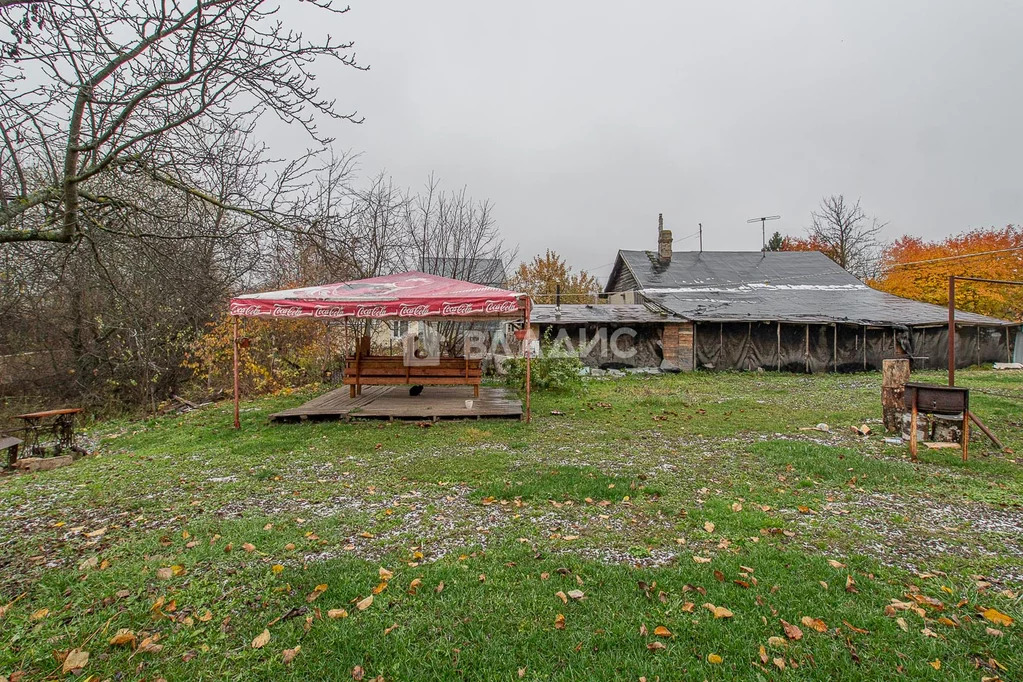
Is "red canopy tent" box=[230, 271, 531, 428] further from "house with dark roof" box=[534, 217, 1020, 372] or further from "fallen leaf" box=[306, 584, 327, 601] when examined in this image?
"house with dark roof" box=[534, 217, 1020, 372]

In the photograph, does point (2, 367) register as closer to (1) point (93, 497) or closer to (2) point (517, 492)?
(1) point (93, 497)

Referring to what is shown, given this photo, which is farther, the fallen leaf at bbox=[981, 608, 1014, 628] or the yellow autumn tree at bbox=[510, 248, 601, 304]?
the yellow autumn tree at bbox=[510, 248, 601, 304]

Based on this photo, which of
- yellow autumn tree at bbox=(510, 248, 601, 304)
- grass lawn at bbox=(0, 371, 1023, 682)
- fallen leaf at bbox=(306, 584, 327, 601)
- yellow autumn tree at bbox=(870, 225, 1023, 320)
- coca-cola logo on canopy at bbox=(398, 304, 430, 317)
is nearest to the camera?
grass lawn at bbox=(0, 371, 1023, 682)

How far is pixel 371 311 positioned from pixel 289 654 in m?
6.59

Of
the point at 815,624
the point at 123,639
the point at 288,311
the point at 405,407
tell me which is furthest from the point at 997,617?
the point at 288,311

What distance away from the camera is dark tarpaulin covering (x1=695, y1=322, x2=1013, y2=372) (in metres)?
19.3

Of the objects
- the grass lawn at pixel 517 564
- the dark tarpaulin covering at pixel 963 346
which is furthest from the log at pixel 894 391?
the dark tarpaulin covering at pixel 963 346

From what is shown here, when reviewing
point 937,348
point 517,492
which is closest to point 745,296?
point 937,348

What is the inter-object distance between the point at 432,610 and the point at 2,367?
12850 mm

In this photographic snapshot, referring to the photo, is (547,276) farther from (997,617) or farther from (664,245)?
(997,617)

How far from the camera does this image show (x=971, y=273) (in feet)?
86.4

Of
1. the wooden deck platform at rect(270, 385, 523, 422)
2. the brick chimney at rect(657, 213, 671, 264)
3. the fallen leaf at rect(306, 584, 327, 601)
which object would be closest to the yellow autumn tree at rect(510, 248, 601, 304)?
the brick chimney at rect(657, 213, 671, 264)

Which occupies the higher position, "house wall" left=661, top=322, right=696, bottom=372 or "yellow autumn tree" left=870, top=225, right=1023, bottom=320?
"yellow autumn tree" left=870, top=225, right=1023, bottom=320

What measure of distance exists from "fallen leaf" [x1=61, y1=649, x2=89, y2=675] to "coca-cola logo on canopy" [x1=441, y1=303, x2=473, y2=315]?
6.48 meters
